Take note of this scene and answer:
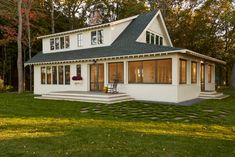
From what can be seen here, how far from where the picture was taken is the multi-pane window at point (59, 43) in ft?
72.8

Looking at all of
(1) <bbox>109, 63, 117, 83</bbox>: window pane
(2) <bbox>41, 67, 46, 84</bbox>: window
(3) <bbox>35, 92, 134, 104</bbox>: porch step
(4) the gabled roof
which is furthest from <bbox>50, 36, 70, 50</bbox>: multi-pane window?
(1) <bbox>109, 63, 117, 83</bbox>: window pane

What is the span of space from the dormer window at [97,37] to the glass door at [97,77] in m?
2.37

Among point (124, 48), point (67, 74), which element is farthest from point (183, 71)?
point (67, 74)

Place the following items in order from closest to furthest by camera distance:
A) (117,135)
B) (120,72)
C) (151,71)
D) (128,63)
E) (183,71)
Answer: (117,135), (151,71), (183,71), (128,63), (120,72)

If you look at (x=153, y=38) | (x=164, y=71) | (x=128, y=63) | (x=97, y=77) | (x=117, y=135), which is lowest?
(x=117, y=135)

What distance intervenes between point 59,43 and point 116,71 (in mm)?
8016

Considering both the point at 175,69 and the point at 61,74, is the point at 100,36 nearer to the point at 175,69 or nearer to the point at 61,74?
the point at 61,74

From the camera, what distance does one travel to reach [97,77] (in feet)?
59.9

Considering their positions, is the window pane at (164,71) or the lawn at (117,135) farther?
the window pane at (164,71)

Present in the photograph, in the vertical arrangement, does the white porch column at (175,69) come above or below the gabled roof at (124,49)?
below

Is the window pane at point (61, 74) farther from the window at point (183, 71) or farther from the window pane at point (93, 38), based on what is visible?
the window at point (183, 71)

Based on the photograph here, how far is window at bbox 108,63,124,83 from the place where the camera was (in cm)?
1678

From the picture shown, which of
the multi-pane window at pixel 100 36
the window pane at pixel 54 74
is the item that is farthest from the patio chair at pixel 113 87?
the window pane at pixel 54 74

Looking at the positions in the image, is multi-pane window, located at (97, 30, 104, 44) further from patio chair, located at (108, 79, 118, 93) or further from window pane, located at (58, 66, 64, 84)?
patio chair, located at (108, 79, 118, 93)
